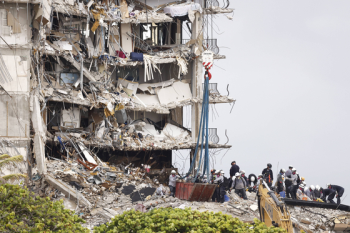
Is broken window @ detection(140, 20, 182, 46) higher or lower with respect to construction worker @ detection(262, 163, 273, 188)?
higher

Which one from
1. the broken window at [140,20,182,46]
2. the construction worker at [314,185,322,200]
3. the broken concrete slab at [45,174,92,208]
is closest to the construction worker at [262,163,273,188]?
the construction worker at [314,185,322,200]

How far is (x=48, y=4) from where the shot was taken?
23734 mm

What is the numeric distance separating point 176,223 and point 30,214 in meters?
3.41

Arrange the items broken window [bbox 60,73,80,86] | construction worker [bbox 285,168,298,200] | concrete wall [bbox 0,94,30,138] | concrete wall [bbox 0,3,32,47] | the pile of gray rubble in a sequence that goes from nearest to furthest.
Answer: the pile of gray rubble
concrete wall [bbox 0,94,30,138]
concrete wall [bbox 0,3,32,47]
construction worker [bbox 285,168,298,200]
broken window [bbox 60,73,80,86]

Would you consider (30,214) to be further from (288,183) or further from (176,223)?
(288,183)

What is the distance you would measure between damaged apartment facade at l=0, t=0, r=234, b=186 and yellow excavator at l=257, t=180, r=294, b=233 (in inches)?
404

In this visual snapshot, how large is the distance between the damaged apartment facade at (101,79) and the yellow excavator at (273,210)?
404 inches

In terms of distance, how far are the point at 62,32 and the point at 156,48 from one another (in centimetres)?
840

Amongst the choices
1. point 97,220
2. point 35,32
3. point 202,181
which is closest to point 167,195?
point 202,181

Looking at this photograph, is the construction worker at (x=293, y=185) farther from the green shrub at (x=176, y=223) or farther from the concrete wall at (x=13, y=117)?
the concrete wall at (x=13, y=117)

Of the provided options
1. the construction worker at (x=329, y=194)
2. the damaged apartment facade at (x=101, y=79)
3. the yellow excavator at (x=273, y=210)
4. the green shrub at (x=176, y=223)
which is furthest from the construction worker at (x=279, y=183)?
the green shrub at (x=176, y=223)

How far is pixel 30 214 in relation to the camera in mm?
11227

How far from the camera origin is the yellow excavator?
1608 cm

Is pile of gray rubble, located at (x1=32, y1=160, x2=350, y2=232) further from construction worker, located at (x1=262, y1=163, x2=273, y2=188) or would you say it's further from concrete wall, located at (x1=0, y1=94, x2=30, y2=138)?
concrete wall, located at (x1=0, y1=94, x2=30, y2=138)
